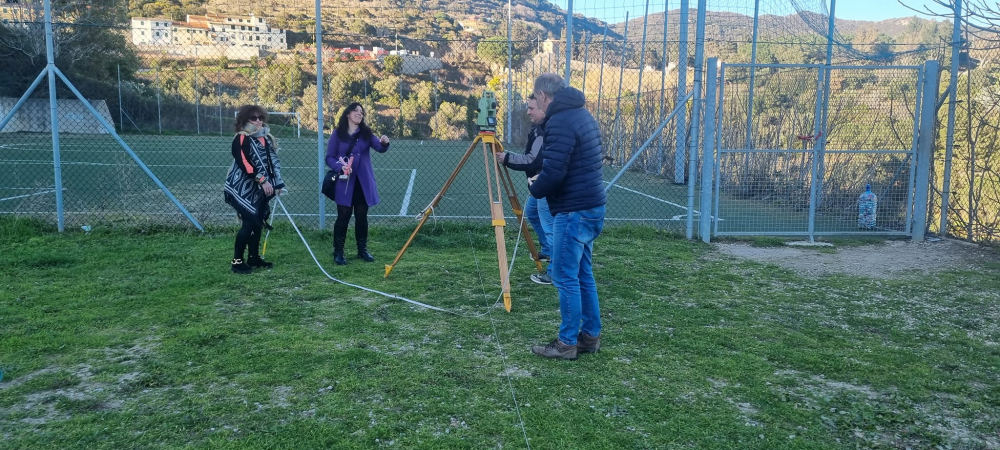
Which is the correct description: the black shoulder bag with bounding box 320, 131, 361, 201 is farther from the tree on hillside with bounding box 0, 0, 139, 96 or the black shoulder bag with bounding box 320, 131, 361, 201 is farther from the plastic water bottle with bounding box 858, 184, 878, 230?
the tree on hillside with bounding box 0, 0, 139, 96

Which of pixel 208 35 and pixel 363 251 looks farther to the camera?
pixel 208 35

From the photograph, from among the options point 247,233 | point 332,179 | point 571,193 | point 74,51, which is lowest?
point 247,233

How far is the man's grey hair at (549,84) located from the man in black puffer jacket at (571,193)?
37 mm

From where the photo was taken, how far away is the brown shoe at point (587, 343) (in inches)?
190

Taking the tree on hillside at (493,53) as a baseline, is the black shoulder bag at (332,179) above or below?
below

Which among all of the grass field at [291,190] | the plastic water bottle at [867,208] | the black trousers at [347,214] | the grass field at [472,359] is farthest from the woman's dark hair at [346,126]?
the plastic water bottle at [867,208]

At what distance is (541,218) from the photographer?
7.15m

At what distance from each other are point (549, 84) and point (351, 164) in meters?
3.19

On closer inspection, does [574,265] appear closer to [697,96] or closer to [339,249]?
[339,249]

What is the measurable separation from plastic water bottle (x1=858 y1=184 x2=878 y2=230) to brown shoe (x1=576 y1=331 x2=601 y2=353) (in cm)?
669

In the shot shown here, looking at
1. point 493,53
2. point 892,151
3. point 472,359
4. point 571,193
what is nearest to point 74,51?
point 493,53

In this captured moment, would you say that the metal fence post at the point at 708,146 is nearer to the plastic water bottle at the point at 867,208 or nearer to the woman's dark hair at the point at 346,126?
the plastic water bottle at the point at 867,208

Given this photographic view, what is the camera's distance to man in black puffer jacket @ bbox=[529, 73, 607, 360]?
4492mm

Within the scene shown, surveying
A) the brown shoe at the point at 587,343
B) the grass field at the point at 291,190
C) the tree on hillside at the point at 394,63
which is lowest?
the brown shoe at the point at 587,343
